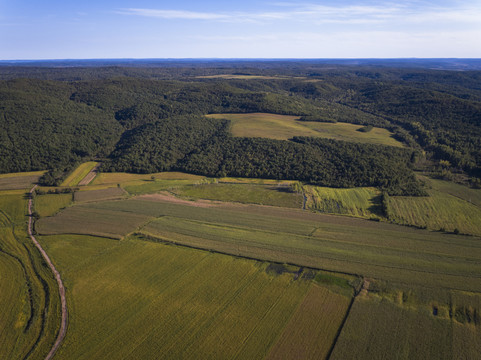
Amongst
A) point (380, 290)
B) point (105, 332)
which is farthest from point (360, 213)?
point (105, 332)

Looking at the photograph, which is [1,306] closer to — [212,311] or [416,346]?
[212,311]

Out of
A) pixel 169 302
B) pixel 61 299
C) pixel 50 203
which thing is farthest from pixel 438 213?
pixel 50 203

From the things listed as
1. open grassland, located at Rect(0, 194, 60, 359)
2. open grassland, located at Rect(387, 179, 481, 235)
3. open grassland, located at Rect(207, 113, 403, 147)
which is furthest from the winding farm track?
open grassland, located at Rect(207, 113, 403, 147)

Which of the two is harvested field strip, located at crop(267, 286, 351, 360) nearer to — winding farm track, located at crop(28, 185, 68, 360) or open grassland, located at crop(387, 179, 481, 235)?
winding farm track, located at crop(28, 185, 68, 360)

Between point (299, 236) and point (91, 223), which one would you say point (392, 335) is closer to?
point (299, 236)

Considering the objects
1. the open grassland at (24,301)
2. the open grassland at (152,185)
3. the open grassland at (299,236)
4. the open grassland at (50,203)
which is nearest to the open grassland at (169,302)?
the open grassland at (24,301)
